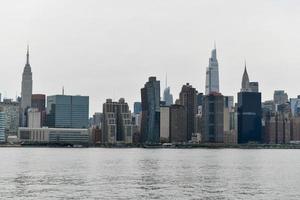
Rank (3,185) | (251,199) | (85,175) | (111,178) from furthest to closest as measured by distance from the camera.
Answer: (85,175) < (111,178) < (3,185) < (251,199)

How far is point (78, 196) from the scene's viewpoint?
302ft

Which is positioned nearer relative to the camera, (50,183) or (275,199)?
(275,199)

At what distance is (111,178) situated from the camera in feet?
409

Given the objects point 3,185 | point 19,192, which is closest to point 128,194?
point 19,192

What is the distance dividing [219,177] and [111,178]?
23.8 m

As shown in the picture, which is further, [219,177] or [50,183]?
[219,177]

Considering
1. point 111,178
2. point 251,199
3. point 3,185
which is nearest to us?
point 251,199

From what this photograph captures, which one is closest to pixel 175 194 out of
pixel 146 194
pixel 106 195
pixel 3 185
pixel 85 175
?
pixel 146 194

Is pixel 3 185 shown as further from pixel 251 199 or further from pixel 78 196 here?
pixel 251 199

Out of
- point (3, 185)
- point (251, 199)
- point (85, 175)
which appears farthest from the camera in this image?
point (85, 175)

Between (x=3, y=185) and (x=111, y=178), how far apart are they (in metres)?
24.4

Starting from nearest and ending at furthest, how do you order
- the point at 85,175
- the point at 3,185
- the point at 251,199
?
1. the point at 251,199
2. the point at 3,185
3. the point at 85,175

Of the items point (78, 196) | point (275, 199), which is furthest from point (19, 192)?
point (275, 199)

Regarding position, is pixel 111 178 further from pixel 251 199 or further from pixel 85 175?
pixel 251 199
